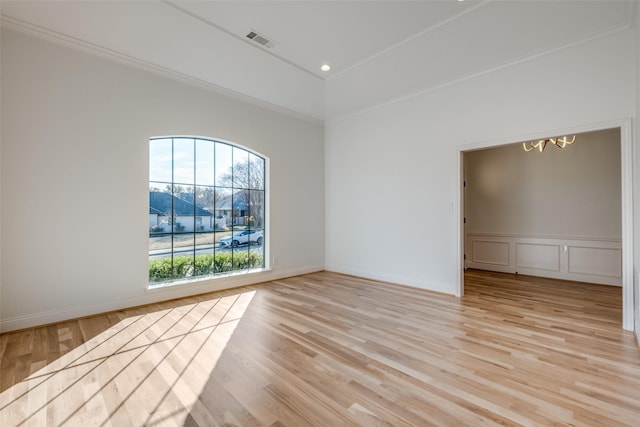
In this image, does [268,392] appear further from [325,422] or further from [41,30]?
[41,30]

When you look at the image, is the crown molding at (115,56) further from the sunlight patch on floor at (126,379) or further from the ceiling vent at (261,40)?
the sunlight patch on floor at (126,379)

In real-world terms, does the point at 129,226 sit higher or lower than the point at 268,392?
higher

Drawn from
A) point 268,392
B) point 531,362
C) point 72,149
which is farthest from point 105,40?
point 531,362

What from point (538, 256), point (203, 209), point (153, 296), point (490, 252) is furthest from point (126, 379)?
point (538, 256)

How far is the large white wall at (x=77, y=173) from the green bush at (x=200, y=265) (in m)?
0.25

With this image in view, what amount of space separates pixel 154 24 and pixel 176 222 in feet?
8.43

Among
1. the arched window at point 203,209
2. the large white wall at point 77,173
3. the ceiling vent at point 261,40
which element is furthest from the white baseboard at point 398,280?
the ceiling vent at point 261,40

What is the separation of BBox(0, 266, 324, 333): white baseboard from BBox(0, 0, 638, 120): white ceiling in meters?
3.11

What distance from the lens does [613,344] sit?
264 cm

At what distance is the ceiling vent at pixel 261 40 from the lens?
3.60 m

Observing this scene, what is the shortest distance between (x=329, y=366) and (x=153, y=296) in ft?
9.65

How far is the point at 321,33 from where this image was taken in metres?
3.57

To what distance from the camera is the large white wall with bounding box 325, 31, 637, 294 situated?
3.32 meters

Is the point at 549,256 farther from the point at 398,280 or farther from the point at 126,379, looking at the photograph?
the point at 126,379
